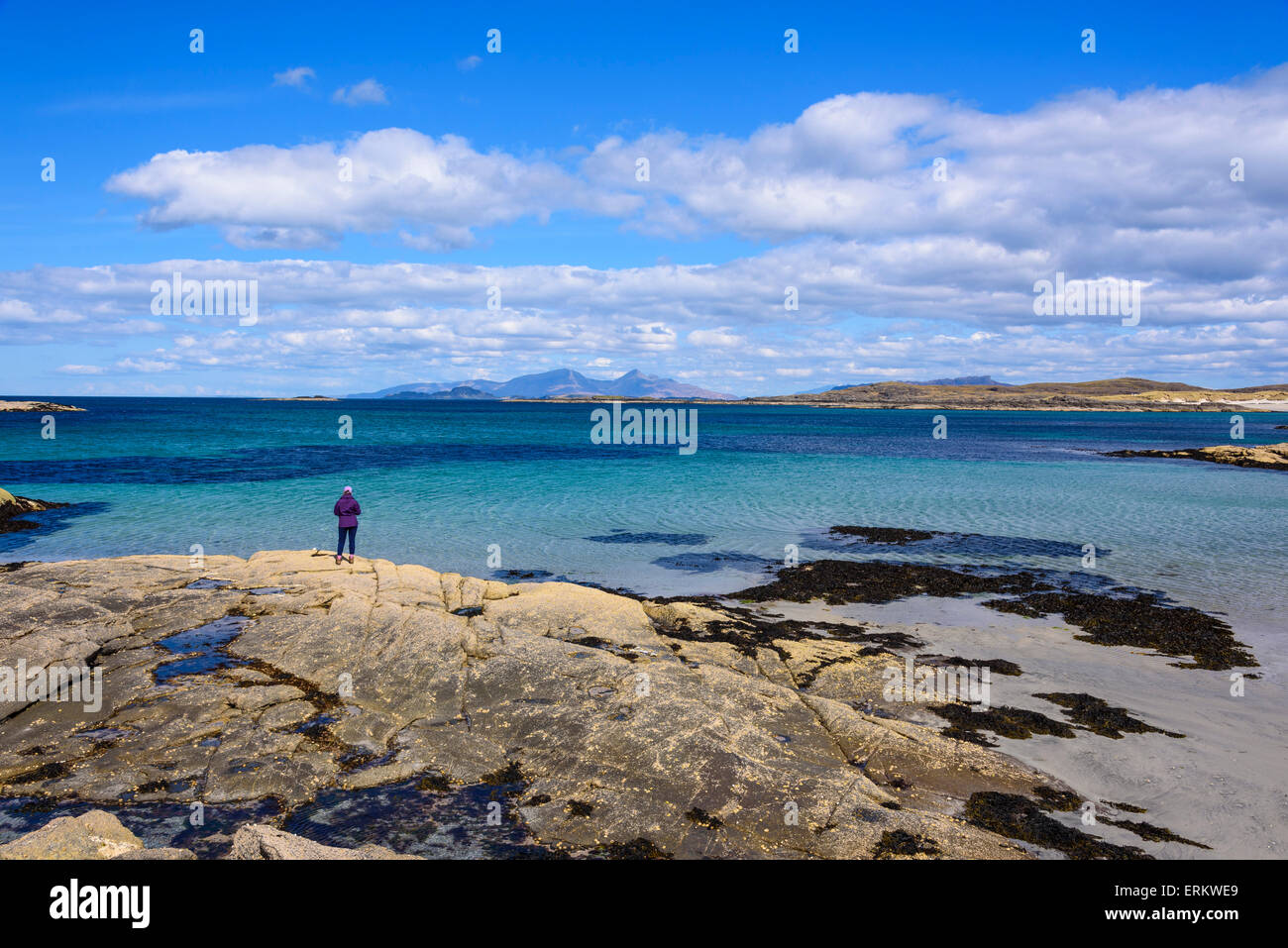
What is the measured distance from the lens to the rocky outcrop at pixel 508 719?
979 cm

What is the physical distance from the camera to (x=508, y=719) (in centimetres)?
1248

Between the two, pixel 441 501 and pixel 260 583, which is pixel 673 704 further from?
pixel 441 501

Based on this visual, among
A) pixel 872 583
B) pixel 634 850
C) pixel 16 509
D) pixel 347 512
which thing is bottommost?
pixel 634 850

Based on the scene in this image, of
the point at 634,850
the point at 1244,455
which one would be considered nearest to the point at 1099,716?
Result: the point at 634,850

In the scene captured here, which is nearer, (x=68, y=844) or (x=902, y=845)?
(x=68, y=844)

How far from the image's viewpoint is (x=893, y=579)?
23.9 metres

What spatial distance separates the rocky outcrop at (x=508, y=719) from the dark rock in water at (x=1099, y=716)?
113 inches

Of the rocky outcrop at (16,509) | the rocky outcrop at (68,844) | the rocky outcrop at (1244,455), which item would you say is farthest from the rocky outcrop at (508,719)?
the rocky outcrop at (1244,455)

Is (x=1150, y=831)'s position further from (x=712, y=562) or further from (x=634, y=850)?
(x=712, y=562)

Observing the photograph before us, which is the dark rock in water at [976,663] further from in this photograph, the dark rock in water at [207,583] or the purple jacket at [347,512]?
the dark rock in water at [207,583]

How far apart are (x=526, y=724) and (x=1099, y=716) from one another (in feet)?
34.6

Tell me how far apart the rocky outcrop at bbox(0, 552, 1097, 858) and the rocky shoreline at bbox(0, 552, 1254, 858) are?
5 cm

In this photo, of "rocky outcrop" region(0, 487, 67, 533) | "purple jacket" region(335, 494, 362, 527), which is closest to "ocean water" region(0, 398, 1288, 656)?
"rocky outcrop" region(0, 487, 67, 533)
